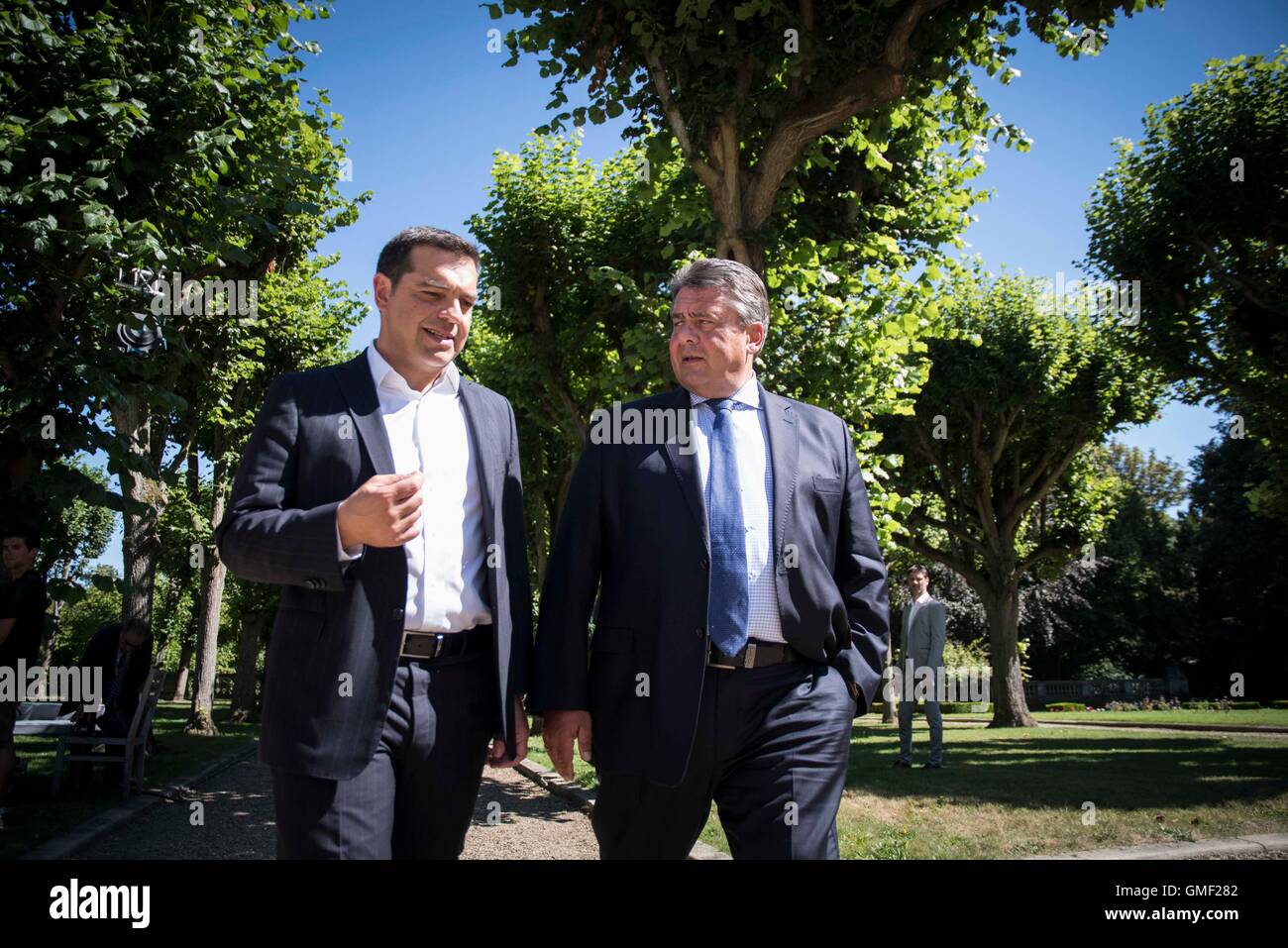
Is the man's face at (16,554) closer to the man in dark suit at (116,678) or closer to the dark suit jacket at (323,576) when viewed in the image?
the man in dark suit at (116,678)

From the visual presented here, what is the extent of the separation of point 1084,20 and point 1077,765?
29.5 feet

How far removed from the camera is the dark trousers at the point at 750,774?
126 inches

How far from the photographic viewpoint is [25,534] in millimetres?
8102

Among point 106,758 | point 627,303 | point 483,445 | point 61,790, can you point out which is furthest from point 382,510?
point 627,303

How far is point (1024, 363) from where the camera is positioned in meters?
23.1

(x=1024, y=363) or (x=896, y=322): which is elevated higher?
(x=1024, y=363)

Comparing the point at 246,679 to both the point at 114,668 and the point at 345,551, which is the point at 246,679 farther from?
the point at 345,551

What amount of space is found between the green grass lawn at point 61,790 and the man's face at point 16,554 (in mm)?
2201

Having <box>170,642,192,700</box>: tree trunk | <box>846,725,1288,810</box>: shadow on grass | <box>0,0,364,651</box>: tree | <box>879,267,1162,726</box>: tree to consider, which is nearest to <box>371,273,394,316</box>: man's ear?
<box>0,0,364,651</box>: tree

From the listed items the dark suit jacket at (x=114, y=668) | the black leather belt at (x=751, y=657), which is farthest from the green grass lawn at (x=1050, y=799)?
the dark suit jacket at (x=114, y=668)

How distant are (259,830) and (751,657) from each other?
7738mm

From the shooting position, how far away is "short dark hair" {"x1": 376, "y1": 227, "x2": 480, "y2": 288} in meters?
3.25

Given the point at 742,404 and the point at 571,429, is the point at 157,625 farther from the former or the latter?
the point at 742,404

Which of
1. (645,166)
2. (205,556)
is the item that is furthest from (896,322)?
(205,556)
